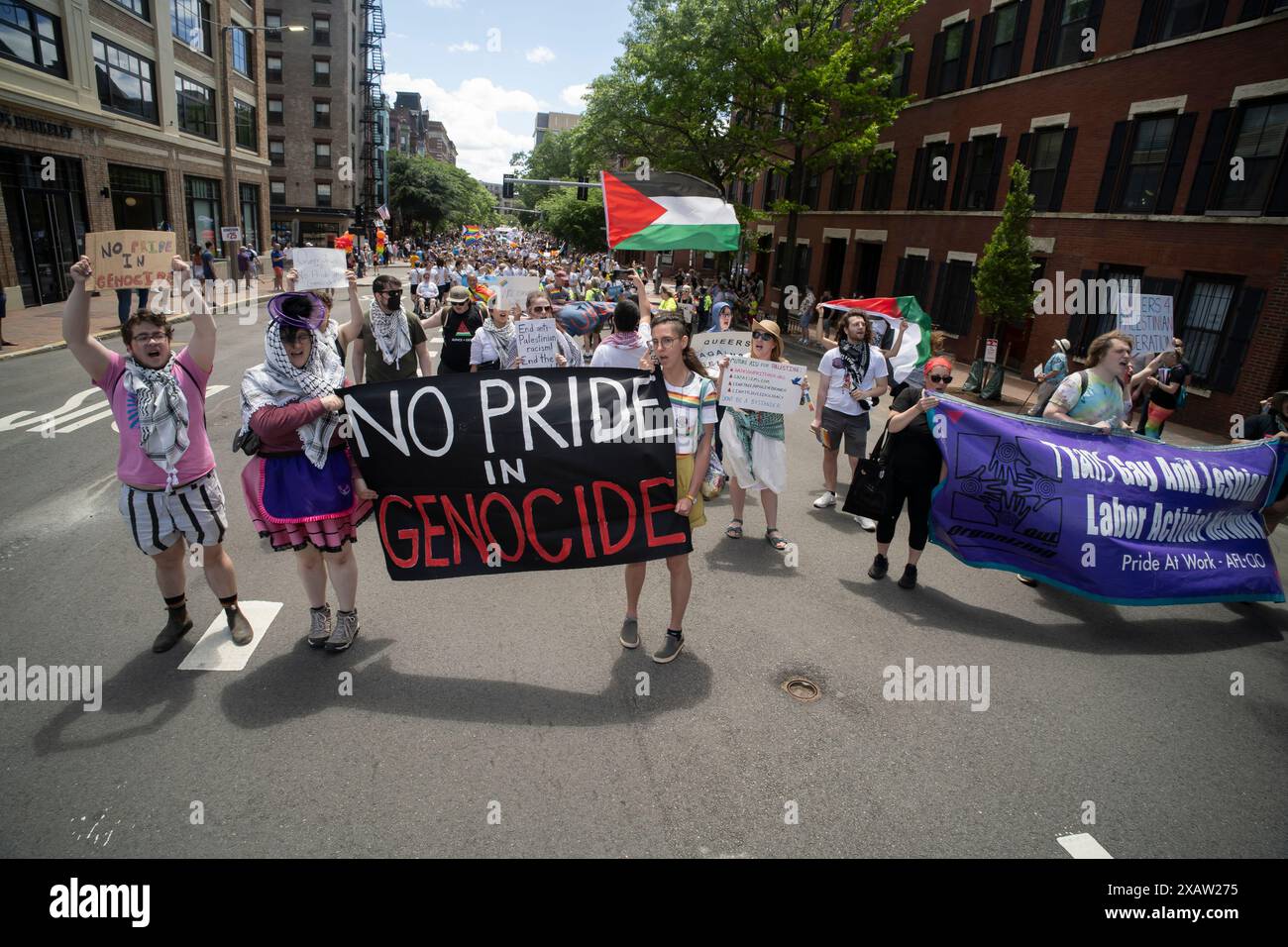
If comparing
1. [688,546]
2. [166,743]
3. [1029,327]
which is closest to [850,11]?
[1029,327]

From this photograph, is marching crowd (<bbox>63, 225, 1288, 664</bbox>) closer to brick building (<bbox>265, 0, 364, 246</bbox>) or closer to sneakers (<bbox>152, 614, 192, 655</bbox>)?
sneakers (<bbox>152, 614, 192, 655</bbox>)

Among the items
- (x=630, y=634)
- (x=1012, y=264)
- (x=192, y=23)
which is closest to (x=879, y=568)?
(x=630, y=634)

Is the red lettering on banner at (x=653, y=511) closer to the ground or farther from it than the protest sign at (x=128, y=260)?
closer to the ground

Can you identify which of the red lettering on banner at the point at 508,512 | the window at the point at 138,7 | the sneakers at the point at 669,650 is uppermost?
the window at the point at 138,7

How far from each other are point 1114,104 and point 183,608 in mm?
21488

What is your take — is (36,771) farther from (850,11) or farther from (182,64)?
(182,64)

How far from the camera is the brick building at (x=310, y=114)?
55.2 metres

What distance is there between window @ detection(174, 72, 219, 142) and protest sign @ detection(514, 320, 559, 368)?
29.8 m

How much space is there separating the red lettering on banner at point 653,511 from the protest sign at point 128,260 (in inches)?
158

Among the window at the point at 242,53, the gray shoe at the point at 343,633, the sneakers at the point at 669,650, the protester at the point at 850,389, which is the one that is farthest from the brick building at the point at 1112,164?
the window at the point at 242,53

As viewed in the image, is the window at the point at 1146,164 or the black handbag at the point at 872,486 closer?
the black handbag at the point at 872,486

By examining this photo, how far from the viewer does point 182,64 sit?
27828 millimetres

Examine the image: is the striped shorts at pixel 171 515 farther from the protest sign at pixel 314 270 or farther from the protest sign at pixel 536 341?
the protest sign at pixel 536 341
